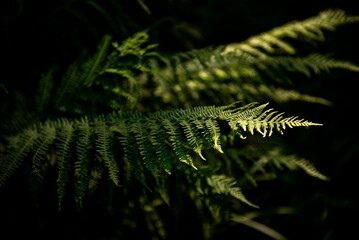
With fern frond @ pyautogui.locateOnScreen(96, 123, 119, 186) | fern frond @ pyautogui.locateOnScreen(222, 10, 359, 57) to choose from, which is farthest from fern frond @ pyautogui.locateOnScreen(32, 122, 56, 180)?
fern frond @ pyautogui.locateOnScreen(222, 10, 359, 57)

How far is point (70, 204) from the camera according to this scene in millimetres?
889

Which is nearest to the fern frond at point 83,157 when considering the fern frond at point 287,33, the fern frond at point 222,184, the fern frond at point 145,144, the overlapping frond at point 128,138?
the overlapping frond at point 128,138

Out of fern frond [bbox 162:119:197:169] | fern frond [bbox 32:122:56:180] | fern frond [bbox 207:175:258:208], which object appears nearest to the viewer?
fern frond [bbox 162:119:197:169]

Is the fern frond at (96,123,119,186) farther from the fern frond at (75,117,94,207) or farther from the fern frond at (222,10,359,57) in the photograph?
the fern frond at (222,10,359,57)

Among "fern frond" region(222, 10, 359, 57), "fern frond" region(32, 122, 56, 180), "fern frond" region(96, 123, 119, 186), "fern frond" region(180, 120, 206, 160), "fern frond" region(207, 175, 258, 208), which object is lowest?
"fern frond" region(207, 175, 258, 208)

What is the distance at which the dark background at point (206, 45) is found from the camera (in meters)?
0.91

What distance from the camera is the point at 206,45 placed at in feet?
6.44

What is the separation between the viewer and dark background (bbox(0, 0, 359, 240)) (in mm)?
914

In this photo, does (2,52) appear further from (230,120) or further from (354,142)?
(354,142)

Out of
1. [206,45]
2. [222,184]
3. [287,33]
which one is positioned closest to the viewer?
[222,184]

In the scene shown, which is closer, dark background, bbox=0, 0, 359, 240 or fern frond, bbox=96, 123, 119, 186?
fern frond, bbox=96, 123, 119, 186

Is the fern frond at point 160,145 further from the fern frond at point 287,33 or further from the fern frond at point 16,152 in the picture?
the fern frond at point 287,33

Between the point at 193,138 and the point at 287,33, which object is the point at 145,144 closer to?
the point at 193,138

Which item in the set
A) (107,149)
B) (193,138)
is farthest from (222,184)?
(107,149)
